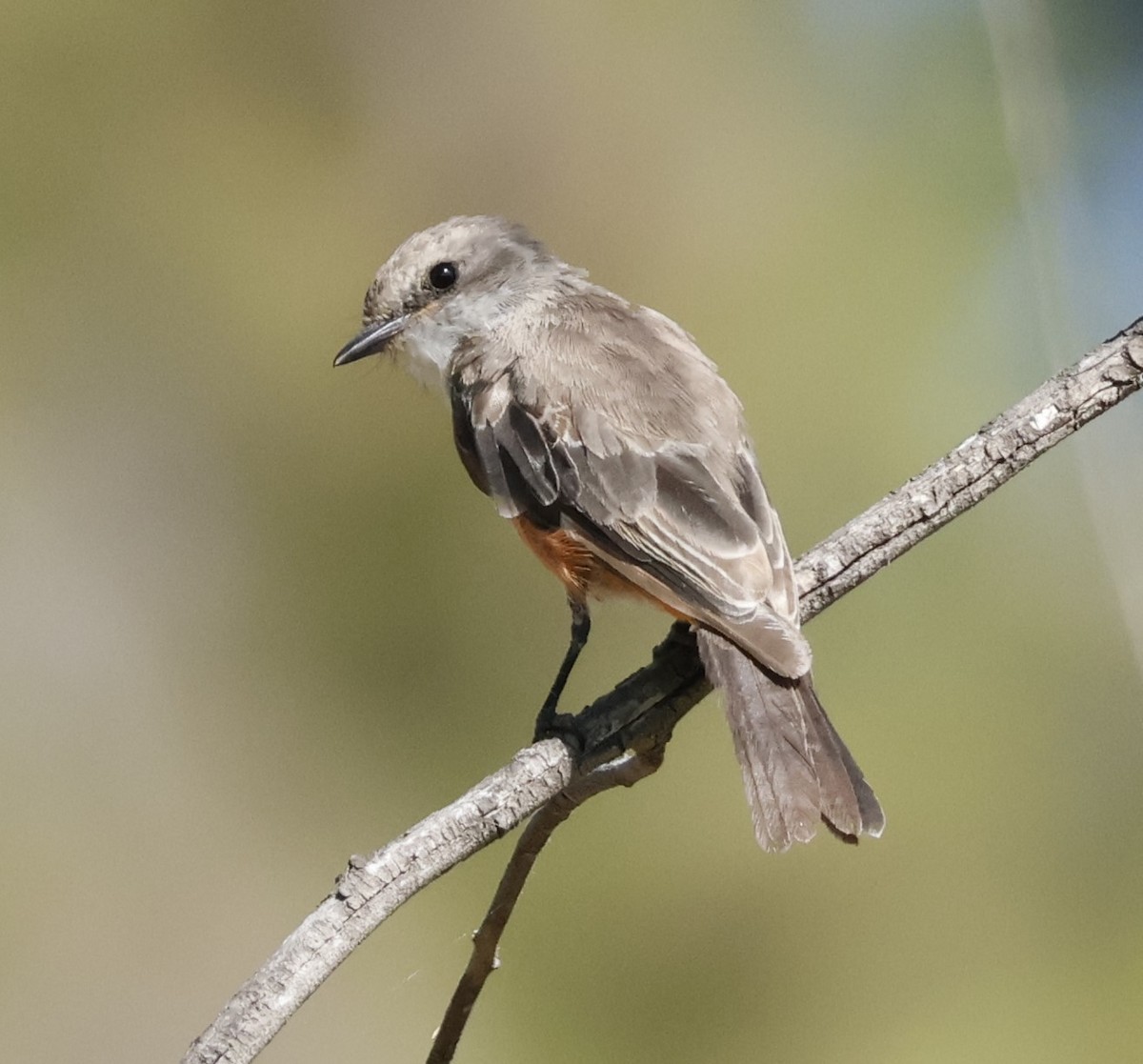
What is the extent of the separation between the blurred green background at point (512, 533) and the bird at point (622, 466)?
705 millimetres

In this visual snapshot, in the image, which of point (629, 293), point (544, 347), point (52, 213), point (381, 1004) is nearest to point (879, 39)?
point (629, 293)

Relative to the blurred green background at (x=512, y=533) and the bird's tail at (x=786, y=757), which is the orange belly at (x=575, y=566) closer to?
the bird's tail at (x=786, y=757)

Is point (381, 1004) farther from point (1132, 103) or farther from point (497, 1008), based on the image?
point (1132, 103)

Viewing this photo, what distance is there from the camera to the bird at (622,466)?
2.06 m

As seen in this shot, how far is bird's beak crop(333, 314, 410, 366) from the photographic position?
2.87 metres

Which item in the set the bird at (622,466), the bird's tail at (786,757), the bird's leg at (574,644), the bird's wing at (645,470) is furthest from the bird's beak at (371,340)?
the bird's tail at (786,757)

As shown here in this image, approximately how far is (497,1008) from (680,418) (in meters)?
1.83

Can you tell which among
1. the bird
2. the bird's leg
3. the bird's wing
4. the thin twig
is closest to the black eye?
the bird

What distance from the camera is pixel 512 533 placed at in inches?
148

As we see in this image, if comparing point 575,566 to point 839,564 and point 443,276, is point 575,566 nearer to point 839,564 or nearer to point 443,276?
point 839,564

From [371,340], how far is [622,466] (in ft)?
2.53

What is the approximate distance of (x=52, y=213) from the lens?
3.74 meters

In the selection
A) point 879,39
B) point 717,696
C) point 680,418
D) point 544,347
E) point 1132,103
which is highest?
point 879,39

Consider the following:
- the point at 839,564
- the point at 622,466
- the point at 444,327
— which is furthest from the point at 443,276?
the point at 839,564
